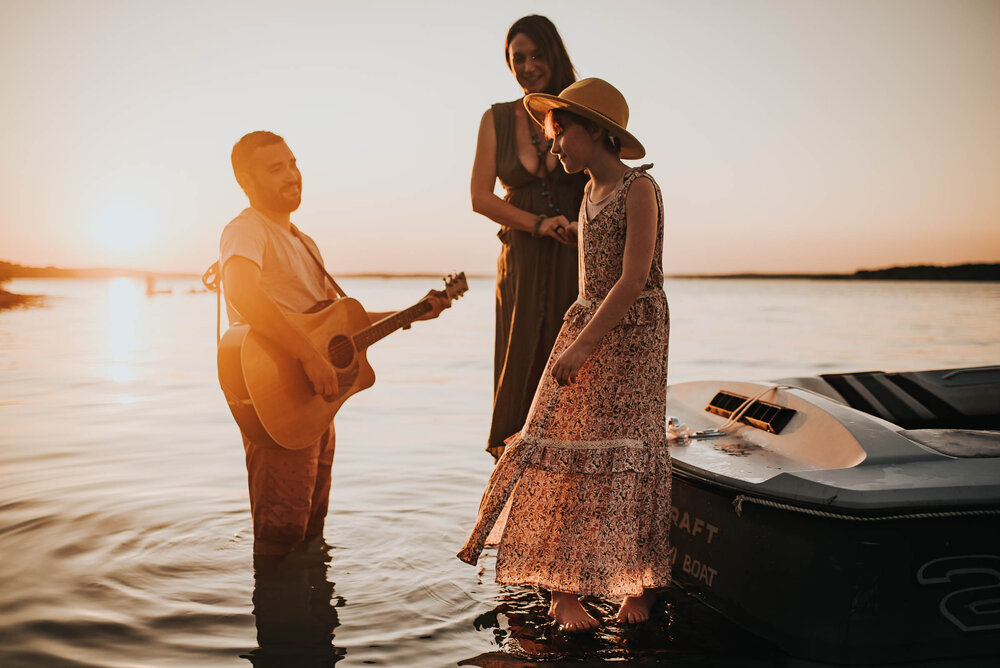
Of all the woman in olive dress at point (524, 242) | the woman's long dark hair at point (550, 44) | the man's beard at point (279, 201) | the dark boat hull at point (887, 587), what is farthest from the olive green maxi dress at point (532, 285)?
the dark boat hull at point (887, 587)

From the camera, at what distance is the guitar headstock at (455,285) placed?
3990mm

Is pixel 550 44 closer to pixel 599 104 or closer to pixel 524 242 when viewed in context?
pixel 599 104

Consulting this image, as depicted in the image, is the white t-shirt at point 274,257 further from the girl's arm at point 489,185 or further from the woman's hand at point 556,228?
the woman's hand at point 556,228

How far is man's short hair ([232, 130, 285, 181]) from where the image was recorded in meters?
3.57

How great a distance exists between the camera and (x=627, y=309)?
2828 millimetres

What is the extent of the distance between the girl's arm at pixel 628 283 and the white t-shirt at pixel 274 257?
134 cm

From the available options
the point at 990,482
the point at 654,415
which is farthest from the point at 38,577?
the point at 990,482

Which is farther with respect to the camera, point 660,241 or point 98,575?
point 98,575

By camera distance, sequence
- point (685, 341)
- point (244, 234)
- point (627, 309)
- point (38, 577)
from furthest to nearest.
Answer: point (685, 341) → point (38, 577) → point (244, 234) → point (627, 309)

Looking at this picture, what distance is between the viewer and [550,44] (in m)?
3.41

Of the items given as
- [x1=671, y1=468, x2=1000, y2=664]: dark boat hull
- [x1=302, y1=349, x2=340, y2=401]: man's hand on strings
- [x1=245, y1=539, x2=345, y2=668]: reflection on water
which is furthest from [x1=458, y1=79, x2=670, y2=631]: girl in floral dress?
[x1=302, y1=349, x2=340, y2=401]: man's hand on strings

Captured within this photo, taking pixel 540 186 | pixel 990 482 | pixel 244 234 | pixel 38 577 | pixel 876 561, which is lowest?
pixel 38 577

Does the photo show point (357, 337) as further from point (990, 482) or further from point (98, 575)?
point (990, 482)

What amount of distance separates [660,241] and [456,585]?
5.43 feet
